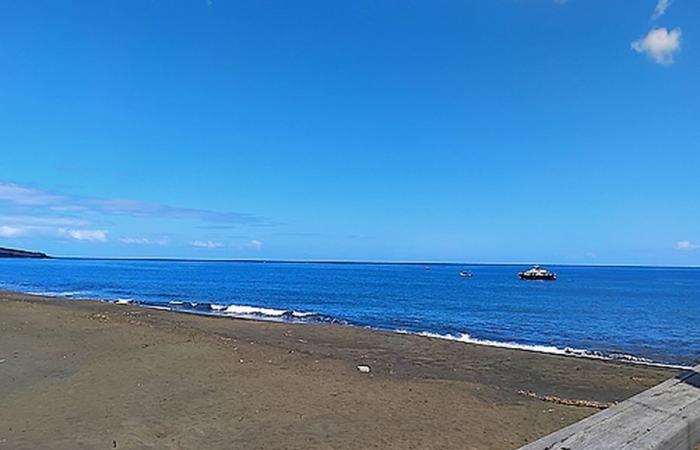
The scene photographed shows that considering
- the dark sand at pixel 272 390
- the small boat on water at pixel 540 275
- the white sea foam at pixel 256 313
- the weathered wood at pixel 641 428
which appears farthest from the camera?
the small boat on water at pixel 540 275

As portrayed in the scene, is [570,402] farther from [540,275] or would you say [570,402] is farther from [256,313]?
[540,275]

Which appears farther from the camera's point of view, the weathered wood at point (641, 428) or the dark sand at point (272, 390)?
the dark sand at point (272, 390)

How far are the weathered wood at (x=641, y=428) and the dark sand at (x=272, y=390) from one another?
15.8ft

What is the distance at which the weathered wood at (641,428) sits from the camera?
2.08m

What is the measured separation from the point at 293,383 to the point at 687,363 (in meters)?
13.8

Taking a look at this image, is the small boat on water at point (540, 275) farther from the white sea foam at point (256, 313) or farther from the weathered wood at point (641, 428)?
the weathered wood at point (641, 428)

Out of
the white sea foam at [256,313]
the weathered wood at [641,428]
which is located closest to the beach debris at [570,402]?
the weathered wood at [641,428]

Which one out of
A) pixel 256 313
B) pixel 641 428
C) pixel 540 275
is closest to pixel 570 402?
pixel 641 428

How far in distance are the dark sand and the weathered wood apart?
4816mm

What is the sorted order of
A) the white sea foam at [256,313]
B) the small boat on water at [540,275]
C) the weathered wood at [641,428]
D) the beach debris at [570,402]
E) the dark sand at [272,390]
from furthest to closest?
the small boat on water at [540,275] < the white sea foam at [256,313] < the beach debris at [570,402] < the dark sand at [272,390] < the weathered wood at [641,428]

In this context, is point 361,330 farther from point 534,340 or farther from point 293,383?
point 293,383

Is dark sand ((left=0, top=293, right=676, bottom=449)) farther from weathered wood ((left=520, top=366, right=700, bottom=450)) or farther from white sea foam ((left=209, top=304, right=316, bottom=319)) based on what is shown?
white sea foam ((left=209, top=304, right=316, bottom=319))

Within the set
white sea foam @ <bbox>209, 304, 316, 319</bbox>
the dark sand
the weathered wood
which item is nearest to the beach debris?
the dark sand

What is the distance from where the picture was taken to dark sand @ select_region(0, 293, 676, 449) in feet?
23.5
